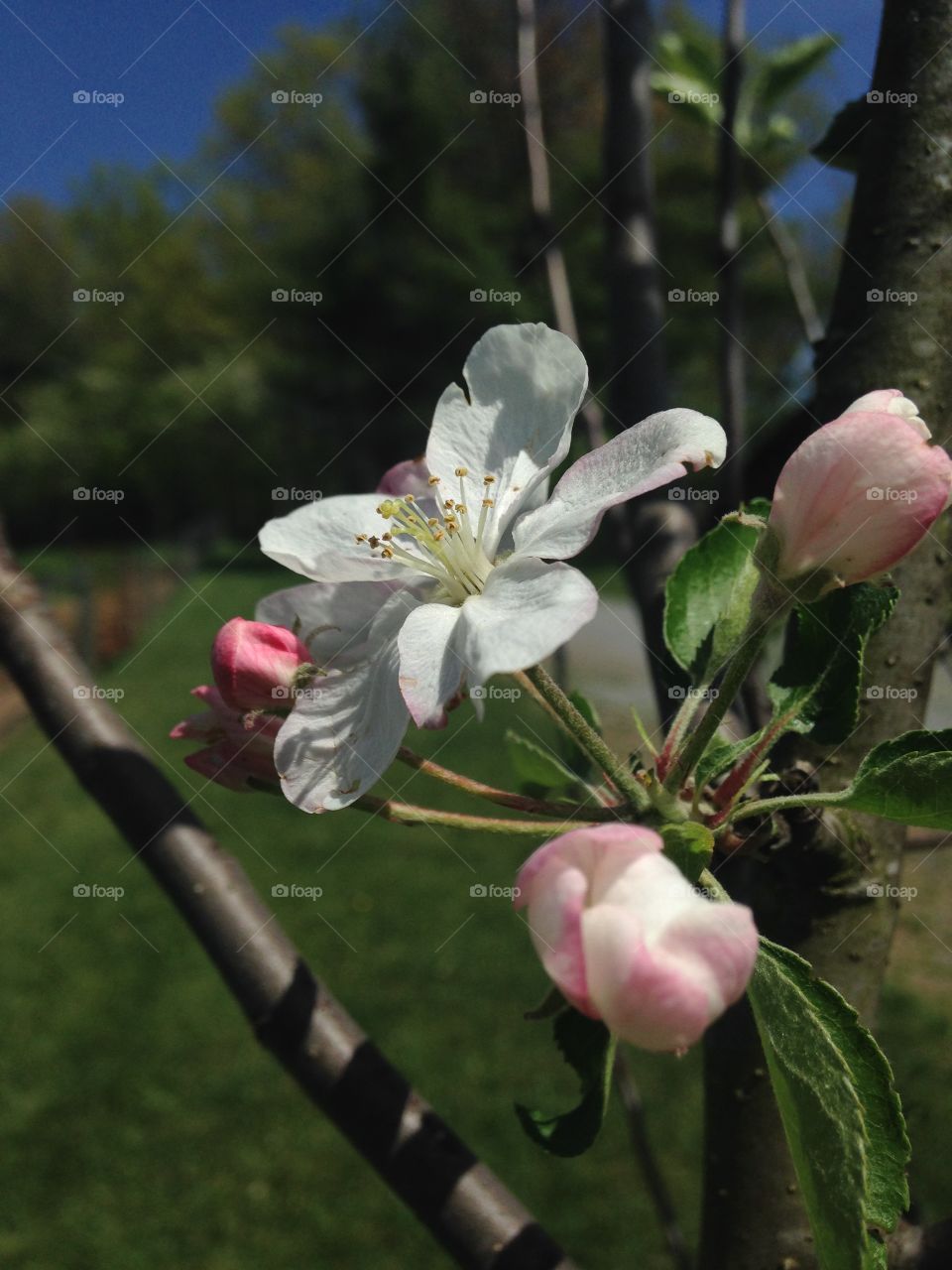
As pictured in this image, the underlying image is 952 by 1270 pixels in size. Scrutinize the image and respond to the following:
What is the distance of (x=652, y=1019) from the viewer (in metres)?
0.51

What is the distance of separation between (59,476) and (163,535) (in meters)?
2.63

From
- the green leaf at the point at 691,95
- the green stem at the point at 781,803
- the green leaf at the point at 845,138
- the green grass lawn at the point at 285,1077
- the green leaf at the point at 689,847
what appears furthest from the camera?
the green grass lawn at the point at 285,1077

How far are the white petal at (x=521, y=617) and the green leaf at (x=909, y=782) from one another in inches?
9.8

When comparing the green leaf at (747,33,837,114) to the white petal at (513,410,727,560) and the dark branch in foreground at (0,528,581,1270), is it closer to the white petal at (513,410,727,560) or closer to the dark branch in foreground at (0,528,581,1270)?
the white petal at (513,410,727,560)

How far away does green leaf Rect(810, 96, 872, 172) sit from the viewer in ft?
3.59

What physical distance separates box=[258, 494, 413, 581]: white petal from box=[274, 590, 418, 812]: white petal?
0.05m

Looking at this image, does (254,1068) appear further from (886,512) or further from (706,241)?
(706,241)

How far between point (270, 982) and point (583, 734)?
44 cm

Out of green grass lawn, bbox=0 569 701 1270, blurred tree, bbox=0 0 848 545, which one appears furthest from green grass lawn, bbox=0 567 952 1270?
blurred tree, bbox=0 0 848 545

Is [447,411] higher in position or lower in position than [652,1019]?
higher

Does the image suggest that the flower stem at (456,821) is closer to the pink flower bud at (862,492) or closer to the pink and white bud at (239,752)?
the pink and white bud at (239,752)

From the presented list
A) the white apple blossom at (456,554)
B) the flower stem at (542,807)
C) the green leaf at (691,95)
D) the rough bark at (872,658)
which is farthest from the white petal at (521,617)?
the green leaf at (691,95)

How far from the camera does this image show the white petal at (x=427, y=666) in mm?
661

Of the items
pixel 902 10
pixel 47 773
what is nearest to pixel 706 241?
pixel 47 773
